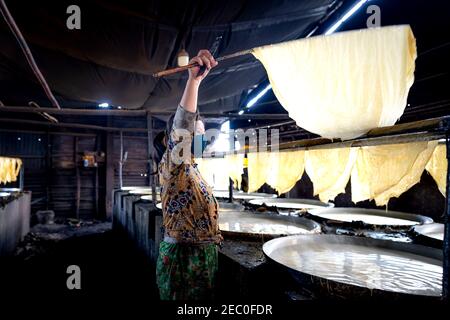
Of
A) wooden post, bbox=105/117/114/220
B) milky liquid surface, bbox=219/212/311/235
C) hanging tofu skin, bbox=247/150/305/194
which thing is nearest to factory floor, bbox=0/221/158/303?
milky liquid surface, bbox=219/212/311/235

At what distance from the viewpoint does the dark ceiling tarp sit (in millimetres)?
3350

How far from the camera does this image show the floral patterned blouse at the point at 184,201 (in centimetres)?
223

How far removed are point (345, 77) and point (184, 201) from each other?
1.49m

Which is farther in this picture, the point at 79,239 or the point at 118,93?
the point at 79,239

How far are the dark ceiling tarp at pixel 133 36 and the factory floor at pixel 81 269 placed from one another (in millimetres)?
3629

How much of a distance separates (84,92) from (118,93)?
68 centimetres

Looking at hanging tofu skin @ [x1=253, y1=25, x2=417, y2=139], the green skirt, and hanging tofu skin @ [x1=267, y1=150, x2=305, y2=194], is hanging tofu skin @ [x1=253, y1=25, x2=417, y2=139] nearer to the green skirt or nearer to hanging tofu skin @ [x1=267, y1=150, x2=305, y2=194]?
the green skirt

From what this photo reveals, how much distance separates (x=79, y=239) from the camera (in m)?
9.62

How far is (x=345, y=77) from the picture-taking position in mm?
1948

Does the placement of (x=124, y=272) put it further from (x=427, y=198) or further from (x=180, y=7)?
(x=427, y=198)

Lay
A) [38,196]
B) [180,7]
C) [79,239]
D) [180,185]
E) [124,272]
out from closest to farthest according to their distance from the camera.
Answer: [180,185] → [180,7] → [124,272] → [79,239] → [38,196]

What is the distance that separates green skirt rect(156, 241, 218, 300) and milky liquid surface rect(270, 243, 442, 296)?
1.86ft

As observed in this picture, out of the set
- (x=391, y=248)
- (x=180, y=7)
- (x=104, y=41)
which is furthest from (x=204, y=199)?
(x=104, y=41)
